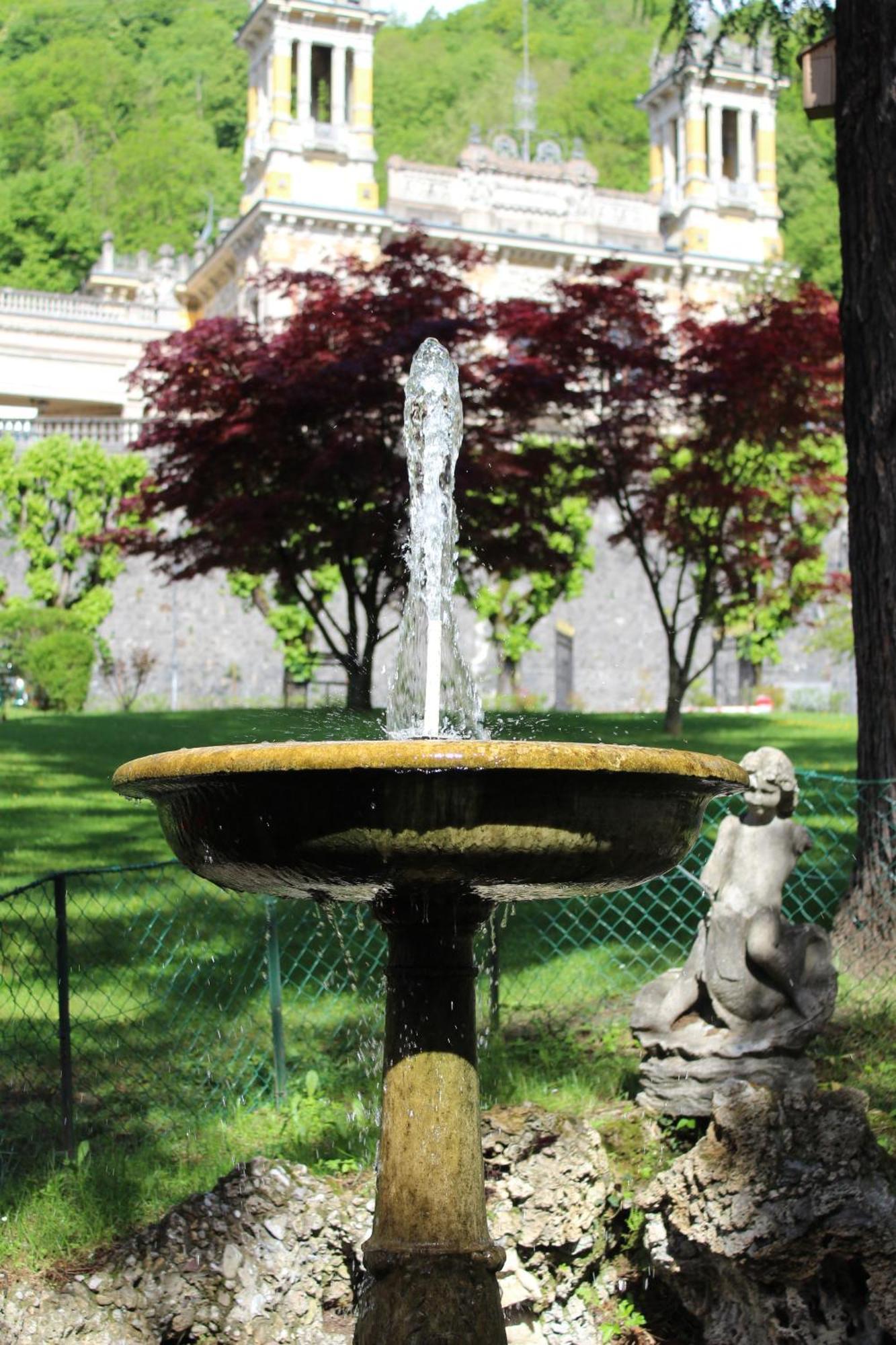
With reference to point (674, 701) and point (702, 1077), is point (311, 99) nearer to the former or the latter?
point (674, 701)

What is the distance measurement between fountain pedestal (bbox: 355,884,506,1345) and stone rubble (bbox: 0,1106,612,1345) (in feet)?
2.54

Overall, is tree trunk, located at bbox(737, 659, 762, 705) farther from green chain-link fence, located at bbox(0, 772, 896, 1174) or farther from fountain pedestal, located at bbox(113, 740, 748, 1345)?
fountain pedestal, located at bbox(113, 740, 748, 1345)

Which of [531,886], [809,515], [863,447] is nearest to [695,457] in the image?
[809,515]

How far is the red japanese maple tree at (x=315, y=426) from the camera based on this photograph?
497 inches

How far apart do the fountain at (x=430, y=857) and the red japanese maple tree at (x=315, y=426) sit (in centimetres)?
847

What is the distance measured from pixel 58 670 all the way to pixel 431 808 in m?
17.8

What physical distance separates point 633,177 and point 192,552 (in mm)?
46236

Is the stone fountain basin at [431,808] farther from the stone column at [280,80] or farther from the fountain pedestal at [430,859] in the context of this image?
the stone column at [280,80]

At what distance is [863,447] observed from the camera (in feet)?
22.2

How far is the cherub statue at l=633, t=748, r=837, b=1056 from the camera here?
193 inches

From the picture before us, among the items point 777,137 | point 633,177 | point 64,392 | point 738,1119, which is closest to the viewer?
point 738,1119

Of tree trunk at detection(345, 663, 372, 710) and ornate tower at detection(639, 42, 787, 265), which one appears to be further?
ornate tower at detection(639, 42, 787, 265)

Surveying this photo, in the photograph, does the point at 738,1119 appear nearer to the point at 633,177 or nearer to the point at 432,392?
the point at 432,392

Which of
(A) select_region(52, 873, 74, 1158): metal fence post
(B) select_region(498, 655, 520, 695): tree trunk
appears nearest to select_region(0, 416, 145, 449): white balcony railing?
(B) select_region(498, 655, 520, 695): tree trunk
